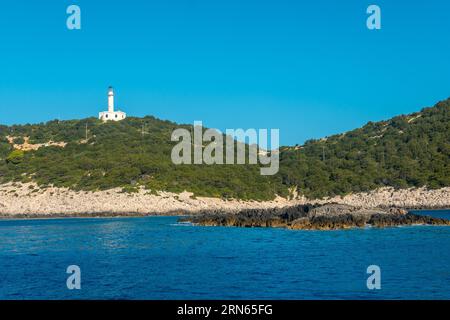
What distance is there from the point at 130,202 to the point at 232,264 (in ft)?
215

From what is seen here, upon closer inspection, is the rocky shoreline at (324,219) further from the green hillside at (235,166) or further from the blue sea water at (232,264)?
the green hillside at (235,166)

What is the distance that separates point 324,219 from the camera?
63.1 metres

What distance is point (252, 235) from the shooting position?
56031mm

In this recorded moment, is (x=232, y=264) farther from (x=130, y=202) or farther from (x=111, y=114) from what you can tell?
→ (x=111, y=114)

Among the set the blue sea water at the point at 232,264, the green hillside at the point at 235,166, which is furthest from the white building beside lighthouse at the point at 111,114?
the blue sea water at the point at 232,264

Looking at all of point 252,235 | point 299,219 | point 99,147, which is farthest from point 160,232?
point 99,147

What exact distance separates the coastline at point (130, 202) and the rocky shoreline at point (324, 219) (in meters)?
22.6

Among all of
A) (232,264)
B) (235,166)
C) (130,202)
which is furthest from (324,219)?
(235,166)

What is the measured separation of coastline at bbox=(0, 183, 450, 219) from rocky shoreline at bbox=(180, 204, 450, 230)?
889 inches

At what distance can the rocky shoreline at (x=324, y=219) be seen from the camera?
6150 centimetres

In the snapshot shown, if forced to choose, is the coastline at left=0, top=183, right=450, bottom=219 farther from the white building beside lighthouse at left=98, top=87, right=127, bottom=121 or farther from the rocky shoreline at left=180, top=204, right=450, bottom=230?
the white building beside lighthouse at left=98, top=87, right=127, bottom=121

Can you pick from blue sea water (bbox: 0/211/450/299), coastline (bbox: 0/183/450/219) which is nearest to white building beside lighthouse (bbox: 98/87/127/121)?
coastline (bbox: 0/183/450/219)

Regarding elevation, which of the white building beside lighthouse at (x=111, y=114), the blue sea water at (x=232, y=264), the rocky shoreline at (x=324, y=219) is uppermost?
the white building beside lighthouse at (x=111, y=114)

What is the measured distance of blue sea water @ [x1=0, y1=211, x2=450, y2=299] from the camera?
2659 centimetres
